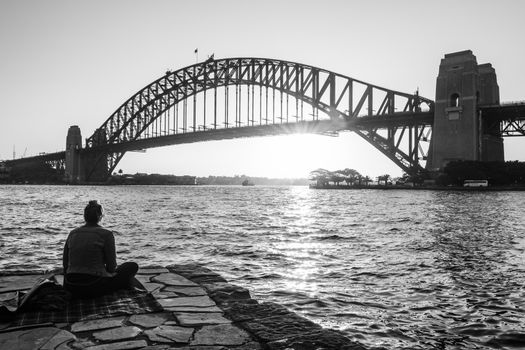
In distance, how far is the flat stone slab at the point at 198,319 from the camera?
4.85 metres

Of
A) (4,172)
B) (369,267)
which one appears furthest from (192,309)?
(4,172)

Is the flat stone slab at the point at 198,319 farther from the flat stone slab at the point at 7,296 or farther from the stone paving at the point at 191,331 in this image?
the flat stone slab at the point at 7,296

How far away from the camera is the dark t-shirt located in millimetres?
5668

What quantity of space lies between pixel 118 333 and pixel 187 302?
4.10 ft

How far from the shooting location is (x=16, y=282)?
21.5 ft

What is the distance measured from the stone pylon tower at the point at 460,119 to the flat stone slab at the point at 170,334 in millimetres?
64393

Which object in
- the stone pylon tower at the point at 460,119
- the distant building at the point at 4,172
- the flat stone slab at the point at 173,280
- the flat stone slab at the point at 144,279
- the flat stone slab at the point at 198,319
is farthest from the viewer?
the distant building at the point at 4,172

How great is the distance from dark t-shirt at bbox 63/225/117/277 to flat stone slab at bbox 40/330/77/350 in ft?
4.23

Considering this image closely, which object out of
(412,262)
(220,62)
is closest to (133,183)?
(220,62)

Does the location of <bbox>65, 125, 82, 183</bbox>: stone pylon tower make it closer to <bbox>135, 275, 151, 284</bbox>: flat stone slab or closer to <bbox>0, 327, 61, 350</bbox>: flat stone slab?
<bbox>135, 275, 151, 284</bbox>: flat stone slab

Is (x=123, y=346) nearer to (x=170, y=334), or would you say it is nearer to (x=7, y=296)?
(x=170, y=334)

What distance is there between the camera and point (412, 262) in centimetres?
1112

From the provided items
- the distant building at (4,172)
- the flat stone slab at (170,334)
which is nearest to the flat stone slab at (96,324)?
the flat stone slab at (170,334)

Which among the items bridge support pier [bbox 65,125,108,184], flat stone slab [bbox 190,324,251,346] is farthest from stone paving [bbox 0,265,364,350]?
bridge support pier [bbox 65,125,108,184]
